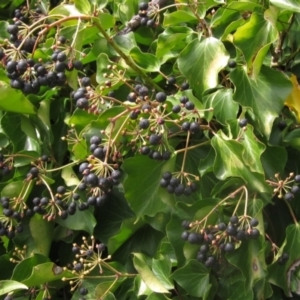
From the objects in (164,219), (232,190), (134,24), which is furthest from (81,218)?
(134,24)

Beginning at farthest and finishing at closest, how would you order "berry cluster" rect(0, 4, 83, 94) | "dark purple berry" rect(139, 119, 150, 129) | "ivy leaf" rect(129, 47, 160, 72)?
"ivy leaf" rect(129, 47, 160, 72)
"berry cluster" rect(0, 4, 83, 94)
"dark purple berry" rect(139, 119, 150, 129)

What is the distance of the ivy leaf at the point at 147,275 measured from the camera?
126 cm

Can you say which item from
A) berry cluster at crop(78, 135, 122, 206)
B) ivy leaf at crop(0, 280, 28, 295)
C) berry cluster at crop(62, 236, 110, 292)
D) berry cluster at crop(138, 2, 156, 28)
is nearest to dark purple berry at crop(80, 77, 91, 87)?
berry cluster at crop(78, 135, 122, 206)

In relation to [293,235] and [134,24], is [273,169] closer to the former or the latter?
[293,235]

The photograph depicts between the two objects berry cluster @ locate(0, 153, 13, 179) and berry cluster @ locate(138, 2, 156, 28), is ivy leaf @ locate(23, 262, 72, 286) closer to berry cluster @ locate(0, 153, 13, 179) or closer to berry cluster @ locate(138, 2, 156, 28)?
berry cluster @ locate(0, 153, 13, 179)

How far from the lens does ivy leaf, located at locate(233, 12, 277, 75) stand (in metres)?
1.20

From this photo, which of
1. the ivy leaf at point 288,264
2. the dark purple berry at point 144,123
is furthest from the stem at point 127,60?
the ivy leaf at point 288,264

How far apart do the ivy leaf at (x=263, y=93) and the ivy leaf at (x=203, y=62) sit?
0.04 meters

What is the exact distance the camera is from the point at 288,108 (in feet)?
4.39

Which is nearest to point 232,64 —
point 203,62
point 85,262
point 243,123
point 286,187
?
point 203,62

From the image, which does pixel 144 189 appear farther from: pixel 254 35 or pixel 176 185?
pixel 254 35

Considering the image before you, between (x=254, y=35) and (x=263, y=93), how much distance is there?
0.38 ft

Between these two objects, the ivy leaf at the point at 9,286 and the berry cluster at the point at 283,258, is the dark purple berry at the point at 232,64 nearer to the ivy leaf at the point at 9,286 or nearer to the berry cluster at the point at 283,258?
the berry cluster at the point at 283,258

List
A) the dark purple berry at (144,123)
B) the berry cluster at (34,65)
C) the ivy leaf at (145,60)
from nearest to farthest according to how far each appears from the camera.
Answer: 1. the dark purple berry at (144,123)
2. the berry cluster at (34,65)
3. the ivy leaf at (145,60)
